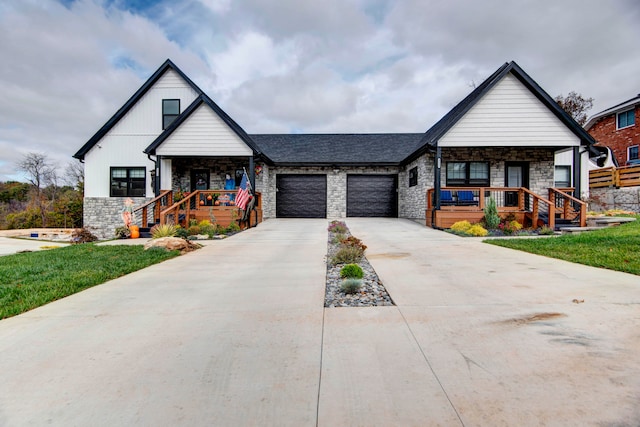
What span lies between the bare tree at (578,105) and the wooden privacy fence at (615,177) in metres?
11.5

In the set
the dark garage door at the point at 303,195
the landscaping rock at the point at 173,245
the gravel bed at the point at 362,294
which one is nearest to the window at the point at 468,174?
the dark garage door at the point at 303,195

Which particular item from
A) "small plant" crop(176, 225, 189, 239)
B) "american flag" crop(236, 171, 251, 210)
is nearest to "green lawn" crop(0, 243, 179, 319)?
"small plant" crop(176, 225, 189, 239)

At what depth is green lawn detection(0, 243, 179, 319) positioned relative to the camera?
3.82 metres

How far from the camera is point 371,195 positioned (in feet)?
57.1

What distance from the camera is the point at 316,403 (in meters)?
1.80

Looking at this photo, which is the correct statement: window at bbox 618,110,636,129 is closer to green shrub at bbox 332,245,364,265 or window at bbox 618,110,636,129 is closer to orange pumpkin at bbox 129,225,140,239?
green shrub at bbox 332,245,364,265

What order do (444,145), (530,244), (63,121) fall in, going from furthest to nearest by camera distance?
(63,121)
(444,145)
(530,244)

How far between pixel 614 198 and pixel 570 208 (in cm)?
778

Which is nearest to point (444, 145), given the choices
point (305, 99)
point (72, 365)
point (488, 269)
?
point (488, 269)

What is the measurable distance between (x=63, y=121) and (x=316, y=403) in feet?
120

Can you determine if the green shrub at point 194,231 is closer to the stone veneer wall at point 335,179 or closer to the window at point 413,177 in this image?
the stone veneer wall at point 335,179

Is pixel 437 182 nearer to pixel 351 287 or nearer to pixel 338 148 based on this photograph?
pixel 338 148

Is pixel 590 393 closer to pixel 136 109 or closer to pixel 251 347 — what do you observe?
pixel 251 347

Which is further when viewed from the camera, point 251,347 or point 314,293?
point 314,293
